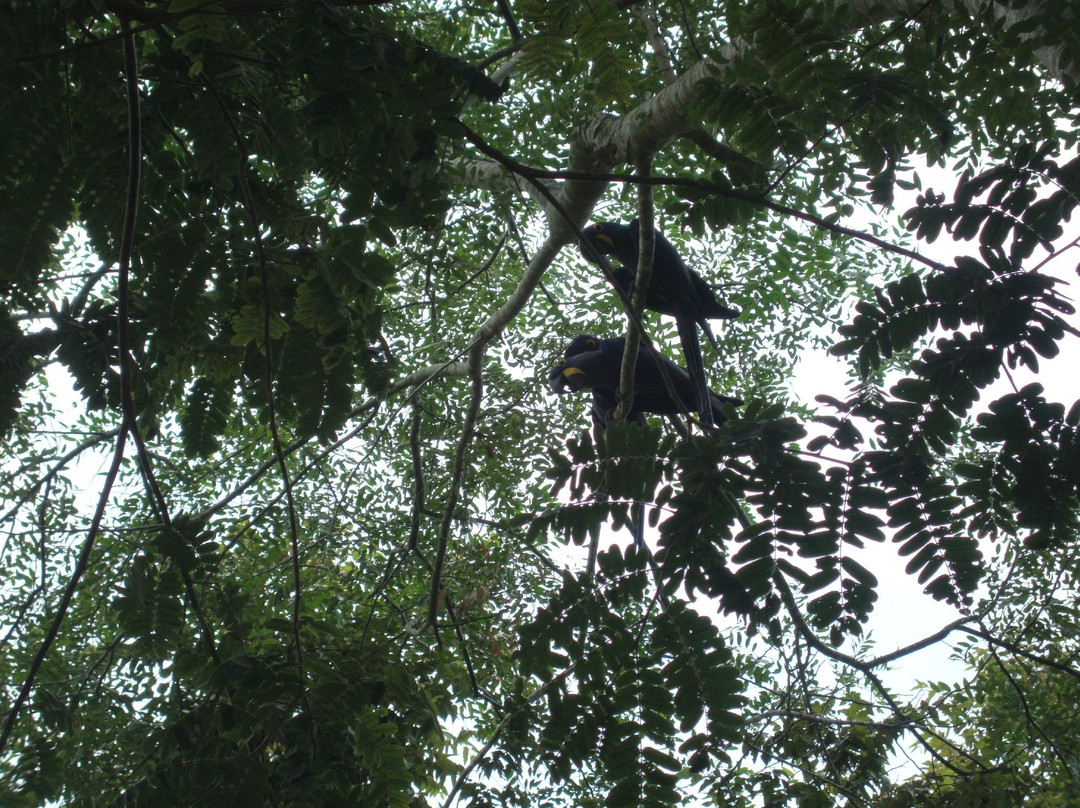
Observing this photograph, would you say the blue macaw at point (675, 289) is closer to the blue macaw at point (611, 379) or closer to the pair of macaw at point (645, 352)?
the pair of macaw at point (645, 352)

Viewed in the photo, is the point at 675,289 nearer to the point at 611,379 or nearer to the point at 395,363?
the point at 611,379

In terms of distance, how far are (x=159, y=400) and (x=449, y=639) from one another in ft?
8.04

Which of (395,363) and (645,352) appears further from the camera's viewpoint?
(645,352)

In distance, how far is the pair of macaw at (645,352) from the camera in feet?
11.2

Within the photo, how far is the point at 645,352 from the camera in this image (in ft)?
11.0

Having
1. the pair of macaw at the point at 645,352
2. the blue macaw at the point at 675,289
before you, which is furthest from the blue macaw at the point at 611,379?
the blue macaw at the point at 675,289

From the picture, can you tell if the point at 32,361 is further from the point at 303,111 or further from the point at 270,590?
the point at 270,590

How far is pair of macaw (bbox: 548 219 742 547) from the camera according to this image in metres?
3.40

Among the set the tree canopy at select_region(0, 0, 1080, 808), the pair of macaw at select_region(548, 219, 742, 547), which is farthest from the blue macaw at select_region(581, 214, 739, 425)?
the tree canopy at select_region(0, 0, 1080, 808)

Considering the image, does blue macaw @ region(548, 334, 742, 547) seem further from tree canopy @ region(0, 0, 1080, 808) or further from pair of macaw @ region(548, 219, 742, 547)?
tree canopy @ region(0, 0, 1080, 808)

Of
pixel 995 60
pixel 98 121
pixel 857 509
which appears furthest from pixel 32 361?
pixel 995 60

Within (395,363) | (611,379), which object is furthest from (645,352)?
(395,363)

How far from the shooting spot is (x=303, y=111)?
1303 mm

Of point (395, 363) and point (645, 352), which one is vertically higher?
point (645, 352)
